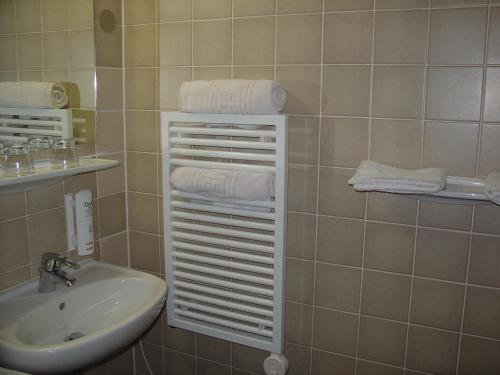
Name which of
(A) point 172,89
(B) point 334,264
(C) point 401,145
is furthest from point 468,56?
(A) point 172,89

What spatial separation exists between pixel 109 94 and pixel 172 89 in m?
0.26

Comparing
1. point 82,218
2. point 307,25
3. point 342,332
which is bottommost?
point 342,332

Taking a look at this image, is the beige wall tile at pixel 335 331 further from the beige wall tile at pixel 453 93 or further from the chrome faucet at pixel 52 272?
the chrome faucet at pixel 52 272

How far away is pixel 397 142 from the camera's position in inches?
59.2

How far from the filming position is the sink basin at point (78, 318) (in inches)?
49.5

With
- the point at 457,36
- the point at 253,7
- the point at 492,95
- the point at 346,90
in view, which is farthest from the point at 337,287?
the point at 253,7

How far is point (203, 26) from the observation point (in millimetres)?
1731

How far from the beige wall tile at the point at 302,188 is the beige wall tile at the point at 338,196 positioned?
26 mm

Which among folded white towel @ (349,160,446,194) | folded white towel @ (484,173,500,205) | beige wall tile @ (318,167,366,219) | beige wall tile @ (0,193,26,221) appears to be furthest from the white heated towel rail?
folded white towel @ (484,173,500,205)

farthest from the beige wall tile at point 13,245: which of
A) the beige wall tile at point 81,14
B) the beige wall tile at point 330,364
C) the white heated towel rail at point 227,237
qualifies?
the beige wall tile at point 330,364

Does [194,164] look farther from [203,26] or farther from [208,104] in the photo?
[203,26]

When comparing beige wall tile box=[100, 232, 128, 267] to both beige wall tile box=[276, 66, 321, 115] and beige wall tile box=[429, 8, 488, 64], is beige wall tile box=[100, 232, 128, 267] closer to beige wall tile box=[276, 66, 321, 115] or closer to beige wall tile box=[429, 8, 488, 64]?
beige wall tile box=[276, 66, 321, 115]

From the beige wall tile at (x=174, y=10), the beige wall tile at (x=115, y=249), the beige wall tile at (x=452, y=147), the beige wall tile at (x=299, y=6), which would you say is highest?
the beige wall tile at (x=174, y=10)

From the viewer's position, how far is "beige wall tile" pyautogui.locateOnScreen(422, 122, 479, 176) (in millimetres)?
1421
